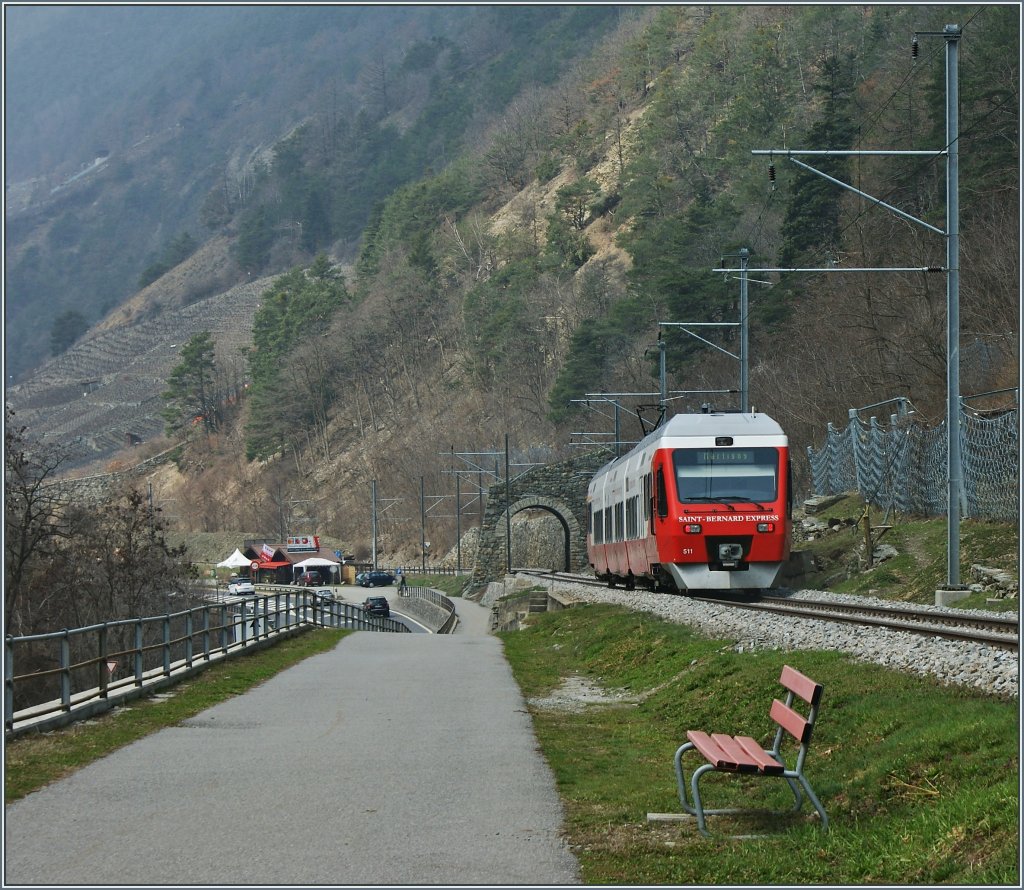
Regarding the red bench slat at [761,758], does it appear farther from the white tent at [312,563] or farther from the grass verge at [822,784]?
the white tent at [312,563]

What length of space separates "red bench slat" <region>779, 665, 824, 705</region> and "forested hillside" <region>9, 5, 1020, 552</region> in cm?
2851

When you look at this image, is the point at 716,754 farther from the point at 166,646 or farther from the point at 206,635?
the point at 206,635

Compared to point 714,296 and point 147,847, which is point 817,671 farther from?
point 714,296

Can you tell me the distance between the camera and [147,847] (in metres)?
9.33

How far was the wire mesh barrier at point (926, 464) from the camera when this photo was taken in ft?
96.6

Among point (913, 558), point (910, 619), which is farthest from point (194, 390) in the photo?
point (910, 619)

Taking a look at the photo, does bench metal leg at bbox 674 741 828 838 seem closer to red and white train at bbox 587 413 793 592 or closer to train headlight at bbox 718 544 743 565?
red and white train at bbox 587 413 793 592

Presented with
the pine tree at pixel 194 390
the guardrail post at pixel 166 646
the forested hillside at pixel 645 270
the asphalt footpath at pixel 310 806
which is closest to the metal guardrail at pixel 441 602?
the forested hillside at pixel 645 270

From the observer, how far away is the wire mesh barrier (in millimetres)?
29438

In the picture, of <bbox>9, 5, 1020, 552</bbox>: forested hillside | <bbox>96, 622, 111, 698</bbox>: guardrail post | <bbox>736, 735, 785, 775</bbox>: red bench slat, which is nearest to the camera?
<bbox>736, 735, 785, 775</bbox>: red bench slat

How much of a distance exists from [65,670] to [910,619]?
11.5 meters

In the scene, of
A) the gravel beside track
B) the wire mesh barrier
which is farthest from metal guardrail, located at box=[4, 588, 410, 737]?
the wire mesh barrier

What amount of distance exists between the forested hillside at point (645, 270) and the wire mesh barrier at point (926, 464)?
10.3ft

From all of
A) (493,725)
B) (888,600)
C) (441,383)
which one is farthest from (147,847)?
(441,383)
